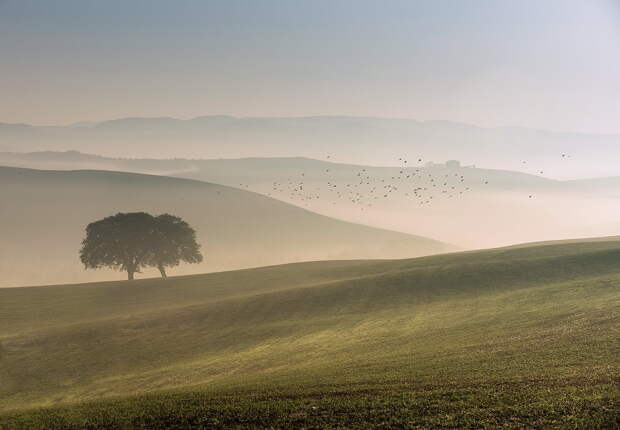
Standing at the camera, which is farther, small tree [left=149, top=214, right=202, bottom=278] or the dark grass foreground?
small tree [left=149, top=214, right=202, bottom=278]

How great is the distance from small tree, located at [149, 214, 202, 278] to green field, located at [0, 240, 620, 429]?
25.3 m

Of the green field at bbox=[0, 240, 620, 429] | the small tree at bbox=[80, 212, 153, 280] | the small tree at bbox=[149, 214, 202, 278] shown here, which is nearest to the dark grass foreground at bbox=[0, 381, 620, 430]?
the green field at bbox=[0, 240, 620, 429]

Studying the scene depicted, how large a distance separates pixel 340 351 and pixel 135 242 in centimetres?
7696

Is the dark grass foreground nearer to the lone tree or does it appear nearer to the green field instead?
the green field

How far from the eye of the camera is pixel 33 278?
7023 inches

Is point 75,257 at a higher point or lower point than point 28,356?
higher

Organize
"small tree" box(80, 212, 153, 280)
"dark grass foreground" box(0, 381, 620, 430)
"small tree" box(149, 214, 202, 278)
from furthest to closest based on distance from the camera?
"small tree" box(149, 214, 202, 278)
"small tree" box(80, 212, 153, 280)
"dark grass foreground" box(0, 381, 620, 430)

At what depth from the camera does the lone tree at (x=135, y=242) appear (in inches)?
4055

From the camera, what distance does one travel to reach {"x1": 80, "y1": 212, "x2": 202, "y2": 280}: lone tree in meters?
103

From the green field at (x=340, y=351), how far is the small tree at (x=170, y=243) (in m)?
25.3

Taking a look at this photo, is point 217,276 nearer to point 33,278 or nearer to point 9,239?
point 33,278

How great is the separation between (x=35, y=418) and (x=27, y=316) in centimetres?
4741

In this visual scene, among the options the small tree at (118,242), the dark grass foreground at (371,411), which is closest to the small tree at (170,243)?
the small tree at (118,242)

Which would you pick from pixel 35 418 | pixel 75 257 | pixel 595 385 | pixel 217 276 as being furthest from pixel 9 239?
pixel 595 385
